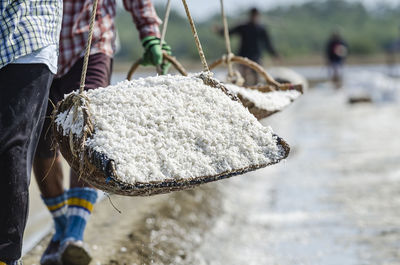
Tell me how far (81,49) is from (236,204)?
282 centimetres

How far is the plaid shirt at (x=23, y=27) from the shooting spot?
7.17 ft

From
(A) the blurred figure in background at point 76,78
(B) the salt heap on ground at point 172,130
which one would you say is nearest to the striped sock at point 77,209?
(A) the blurred figure in background at point 76,78

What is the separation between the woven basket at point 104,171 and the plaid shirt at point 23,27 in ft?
0.77

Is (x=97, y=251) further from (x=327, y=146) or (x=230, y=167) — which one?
(x=327, y=146)

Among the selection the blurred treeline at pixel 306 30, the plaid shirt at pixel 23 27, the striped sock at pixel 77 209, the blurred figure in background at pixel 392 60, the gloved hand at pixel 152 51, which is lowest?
the blurred treeline at pixel 306 30

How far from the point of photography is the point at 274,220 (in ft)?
15.8

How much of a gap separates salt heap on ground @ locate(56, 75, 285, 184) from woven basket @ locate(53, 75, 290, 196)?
0.05 feet

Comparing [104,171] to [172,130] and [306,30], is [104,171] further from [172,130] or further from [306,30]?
[306,30]

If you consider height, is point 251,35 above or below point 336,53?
above

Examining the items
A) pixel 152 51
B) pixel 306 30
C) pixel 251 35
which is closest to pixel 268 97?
pixel 152 51

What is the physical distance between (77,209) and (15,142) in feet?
3.11

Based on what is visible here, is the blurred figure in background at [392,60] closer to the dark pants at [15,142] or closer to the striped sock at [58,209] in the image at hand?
the striped sock at [58,209]

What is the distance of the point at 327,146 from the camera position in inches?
339

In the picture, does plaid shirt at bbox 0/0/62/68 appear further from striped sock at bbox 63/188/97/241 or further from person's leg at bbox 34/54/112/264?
striped sock at bbox 63/188/97/241
